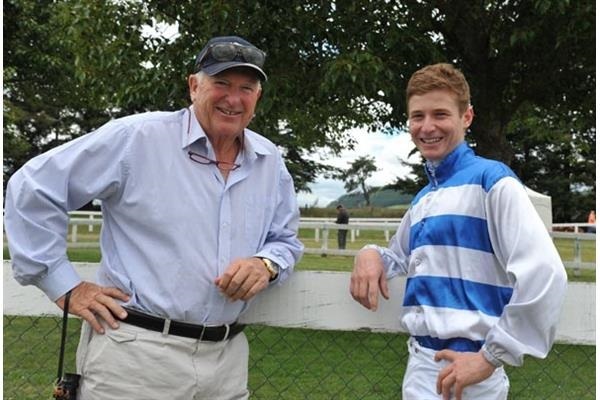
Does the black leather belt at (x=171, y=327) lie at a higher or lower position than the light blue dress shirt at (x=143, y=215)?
lower

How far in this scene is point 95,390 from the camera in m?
2.26

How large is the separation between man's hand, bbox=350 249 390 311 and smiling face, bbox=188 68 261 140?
615 mm

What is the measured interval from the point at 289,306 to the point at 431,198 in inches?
32.0

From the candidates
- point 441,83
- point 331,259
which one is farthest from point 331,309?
point 331,259

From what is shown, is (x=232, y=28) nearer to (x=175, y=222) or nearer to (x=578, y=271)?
(x=175, y=222)

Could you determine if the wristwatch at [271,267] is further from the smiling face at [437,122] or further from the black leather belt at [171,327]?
the smiling face at [437,122]

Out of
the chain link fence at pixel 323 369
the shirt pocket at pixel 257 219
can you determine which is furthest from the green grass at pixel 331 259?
the shirt pocket at pixel 257 219

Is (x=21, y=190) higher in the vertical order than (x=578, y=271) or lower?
higher

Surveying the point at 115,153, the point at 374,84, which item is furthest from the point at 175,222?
the point at 374,84

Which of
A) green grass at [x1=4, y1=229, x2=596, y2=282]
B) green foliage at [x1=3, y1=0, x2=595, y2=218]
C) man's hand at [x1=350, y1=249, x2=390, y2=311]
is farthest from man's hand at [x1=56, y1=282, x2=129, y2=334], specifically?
green grass at [x1=4, y1=229, x2=596, y2=282]

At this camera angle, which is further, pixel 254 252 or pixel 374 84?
pixel 374 84

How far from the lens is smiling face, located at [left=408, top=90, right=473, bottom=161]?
212 centimetres

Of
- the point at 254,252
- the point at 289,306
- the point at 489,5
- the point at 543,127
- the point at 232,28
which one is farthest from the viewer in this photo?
the point at 543,127

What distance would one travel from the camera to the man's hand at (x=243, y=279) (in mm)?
2223
